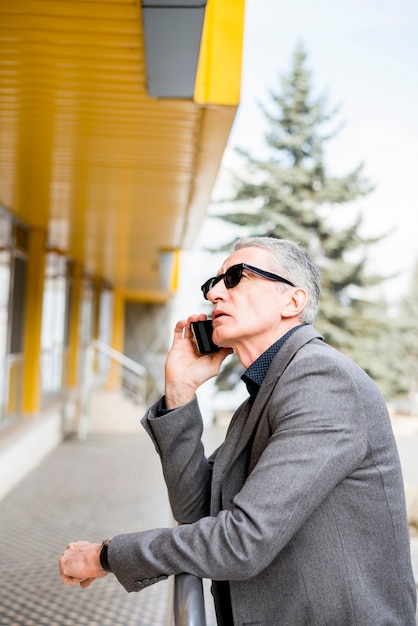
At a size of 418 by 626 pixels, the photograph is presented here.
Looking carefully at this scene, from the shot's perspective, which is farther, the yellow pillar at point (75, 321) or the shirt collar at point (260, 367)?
the yellow pillar at point (75, 321)

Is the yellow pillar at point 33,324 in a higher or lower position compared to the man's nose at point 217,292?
lower

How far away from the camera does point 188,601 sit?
139 cm

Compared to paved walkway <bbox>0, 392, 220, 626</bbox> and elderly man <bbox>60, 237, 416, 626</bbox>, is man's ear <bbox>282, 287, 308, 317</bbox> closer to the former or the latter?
elderly man <bbox>60, 237, 416, 626</bbox>

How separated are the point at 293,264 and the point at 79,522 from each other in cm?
551

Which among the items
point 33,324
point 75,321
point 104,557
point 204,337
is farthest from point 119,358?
point 104,557

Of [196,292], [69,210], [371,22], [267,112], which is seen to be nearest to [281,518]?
[69,210]

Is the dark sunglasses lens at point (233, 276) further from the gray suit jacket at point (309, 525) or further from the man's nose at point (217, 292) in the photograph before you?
the gray suit jacket at point (309, 525)

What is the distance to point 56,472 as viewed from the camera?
9.20m

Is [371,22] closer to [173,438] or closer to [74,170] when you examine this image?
[74,170]

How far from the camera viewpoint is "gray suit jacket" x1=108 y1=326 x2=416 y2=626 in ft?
4.69

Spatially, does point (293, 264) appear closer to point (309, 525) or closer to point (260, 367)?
point (260, 367)

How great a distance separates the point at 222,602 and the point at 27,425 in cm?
830

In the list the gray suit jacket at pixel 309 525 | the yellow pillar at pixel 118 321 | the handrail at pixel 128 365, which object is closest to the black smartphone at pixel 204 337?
the gray suit jacket at pixel 309 525

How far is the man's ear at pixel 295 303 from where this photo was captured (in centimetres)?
184
